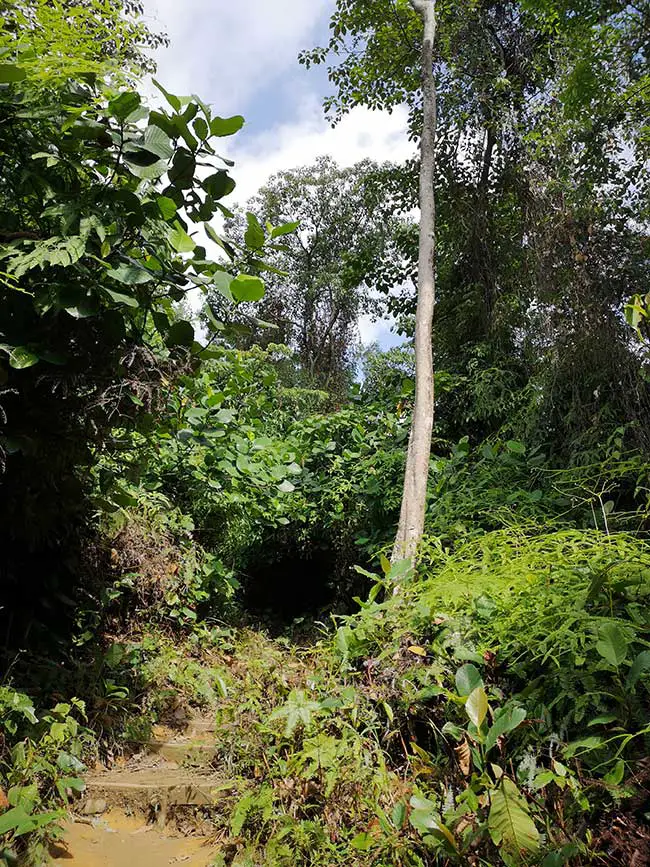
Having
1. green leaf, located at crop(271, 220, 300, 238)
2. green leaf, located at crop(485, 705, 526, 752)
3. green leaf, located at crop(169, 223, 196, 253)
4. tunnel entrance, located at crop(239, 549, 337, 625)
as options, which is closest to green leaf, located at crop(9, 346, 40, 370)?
green leaf, located at crop(169, 223, 196, 253)

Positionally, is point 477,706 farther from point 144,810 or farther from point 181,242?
point 181,242

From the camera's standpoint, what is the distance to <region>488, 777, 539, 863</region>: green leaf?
1638 millimetres

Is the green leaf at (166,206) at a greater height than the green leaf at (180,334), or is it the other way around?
the green leaf at (166,206)

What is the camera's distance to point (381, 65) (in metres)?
7.07

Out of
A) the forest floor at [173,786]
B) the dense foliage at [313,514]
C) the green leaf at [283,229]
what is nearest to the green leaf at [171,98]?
the dense foliage at [313,514]

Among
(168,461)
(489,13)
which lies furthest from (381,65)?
(168,461)

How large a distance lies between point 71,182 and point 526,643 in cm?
222

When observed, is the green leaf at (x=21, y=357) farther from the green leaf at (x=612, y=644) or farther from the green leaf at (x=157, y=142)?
the green leaf at (x=612, y=644)

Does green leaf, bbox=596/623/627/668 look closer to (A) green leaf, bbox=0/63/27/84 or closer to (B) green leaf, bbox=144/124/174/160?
(B) green leaf, bbox=144/124/174/160

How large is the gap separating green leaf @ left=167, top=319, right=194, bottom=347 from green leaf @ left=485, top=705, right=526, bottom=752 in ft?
5.40

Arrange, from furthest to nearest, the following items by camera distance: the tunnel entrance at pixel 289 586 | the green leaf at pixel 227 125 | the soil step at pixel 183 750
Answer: the tunnel entrance at pixel 289 586
the soil step at pixel 183 750
the green leaf at pixel 227 125

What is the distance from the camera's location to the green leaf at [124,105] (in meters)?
1.73

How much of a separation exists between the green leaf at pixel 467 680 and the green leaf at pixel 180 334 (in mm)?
1513

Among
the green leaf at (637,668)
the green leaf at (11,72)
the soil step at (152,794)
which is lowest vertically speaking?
the soil step at (152,794)
